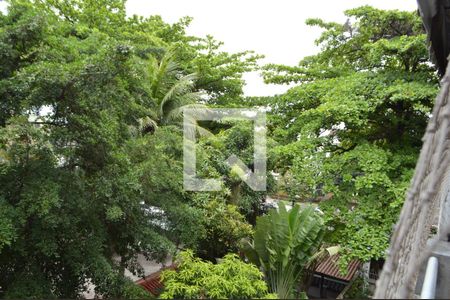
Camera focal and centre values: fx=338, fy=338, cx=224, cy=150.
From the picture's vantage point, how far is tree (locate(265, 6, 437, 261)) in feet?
18.5

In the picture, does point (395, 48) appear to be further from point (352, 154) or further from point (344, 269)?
point (344, 269)

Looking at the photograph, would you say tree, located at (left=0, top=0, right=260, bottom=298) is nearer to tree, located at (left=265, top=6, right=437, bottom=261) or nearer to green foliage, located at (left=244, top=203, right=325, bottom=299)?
green foliage, located at (left=244, top=203, right=325, bottom=299)

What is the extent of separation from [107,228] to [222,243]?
354 cm

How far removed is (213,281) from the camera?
4023 mm

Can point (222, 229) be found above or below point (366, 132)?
below

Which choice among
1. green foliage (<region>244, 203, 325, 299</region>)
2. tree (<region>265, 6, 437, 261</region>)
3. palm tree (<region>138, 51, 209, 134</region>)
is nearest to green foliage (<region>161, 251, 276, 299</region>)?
green foliage (<region>244, 203, 325, 299</region>)

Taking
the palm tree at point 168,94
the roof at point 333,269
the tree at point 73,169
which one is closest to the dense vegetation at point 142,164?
the tree at point 73,169

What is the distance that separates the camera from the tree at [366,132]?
5629 millimetres

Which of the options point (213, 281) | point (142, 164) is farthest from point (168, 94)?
point (213, 281)

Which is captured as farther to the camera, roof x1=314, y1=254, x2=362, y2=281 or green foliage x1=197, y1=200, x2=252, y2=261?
roof x1=314, y1=254, x2=362, y2=281

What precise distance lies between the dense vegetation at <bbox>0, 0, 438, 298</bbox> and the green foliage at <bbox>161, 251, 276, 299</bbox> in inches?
1.0

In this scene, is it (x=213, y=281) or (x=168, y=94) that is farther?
(x=168, y=94)

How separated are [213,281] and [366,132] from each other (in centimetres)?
491

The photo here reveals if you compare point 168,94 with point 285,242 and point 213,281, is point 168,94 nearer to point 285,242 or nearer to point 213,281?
point 285,242
